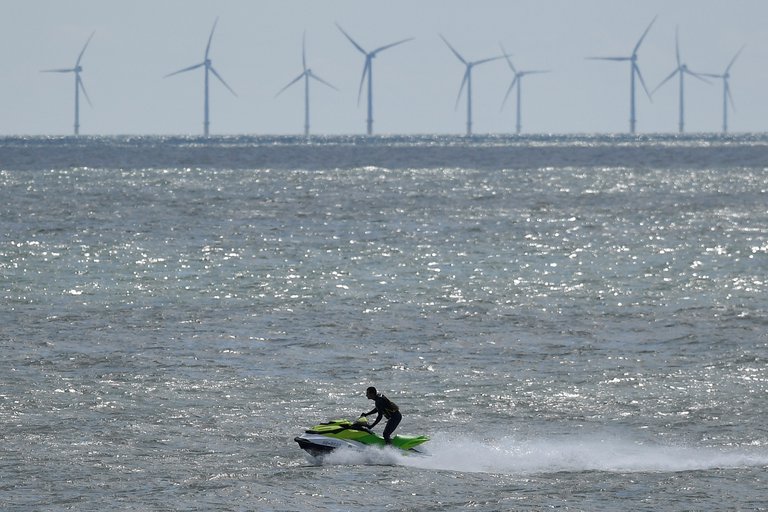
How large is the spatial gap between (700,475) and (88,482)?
455 inches

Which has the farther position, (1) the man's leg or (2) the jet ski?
(1) the man's leg

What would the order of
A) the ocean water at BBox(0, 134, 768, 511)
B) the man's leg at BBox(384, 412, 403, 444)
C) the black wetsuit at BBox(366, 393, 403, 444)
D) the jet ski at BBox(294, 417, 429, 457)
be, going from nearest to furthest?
1. the ocean water at BBox(0, 134, 768, 511)
2. the jet ski at BBox(294, 417, 429, 457)
3. the black wetsuit at BBox(366, 393, 403, 444)
4. the man's leg at BBox(384, 412, 403, 444)

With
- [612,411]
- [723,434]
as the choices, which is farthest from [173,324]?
[723,434]

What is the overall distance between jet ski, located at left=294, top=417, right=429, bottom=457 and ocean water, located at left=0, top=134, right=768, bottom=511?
0.27 meters

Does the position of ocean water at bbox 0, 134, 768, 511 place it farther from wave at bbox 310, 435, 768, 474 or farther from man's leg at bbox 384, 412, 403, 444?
man's leg at bbox 384, 412, 403, 444

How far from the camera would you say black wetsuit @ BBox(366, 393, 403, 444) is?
102 feet

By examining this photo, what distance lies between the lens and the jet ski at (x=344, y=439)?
3109cm

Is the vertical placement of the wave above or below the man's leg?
below

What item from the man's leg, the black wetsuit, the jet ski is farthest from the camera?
the man's leg

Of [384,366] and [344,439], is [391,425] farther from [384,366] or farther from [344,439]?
[384,366]

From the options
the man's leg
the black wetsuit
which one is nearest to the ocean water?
the man's leg

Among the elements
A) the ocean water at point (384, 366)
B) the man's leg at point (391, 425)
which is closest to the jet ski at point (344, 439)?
the man's leg at point (391, 425)

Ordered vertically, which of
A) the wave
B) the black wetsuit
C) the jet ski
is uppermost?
the black wetsuit

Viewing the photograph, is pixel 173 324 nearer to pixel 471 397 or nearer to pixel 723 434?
pixel 471 397
